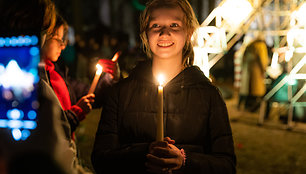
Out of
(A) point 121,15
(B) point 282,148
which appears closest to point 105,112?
(B) point 282,148

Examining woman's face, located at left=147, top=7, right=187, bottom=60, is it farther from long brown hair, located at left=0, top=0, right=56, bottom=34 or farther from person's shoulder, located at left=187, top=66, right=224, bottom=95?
long brown hair, located at left=0, top=0, right=56, bottom=34

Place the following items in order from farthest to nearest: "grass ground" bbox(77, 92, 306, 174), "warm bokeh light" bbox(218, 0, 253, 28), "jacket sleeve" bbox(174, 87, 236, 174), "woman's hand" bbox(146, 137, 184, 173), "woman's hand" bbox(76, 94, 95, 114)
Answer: "grass ground" bbox(77, 92, 306, 174), "warm bokeh light" bbox(218, 0, 253, 28), "woman's hand" bbox(76, 94, 95, 114), "jacket sleeve" bbox(174, 87, 236, 174), "woman's hand" bbox(146, 137, 184, 173)

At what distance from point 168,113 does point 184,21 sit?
0.56 metres

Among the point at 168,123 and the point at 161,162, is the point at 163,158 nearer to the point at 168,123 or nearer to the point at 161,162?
the point at 161,162

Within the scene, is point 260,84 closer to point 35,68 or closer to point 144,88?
point 144,88

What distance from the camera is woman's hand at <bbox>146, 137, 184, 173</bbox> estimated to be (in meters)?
1.09

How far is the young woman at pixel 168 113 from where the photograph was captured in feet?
4.25

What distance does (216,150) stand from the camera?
4.34ft

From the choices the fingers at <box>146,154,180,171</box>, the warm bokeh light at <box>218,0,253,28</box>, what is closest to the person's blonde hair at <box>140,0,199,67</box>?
the fingers at <box>146,154,180,171</box>

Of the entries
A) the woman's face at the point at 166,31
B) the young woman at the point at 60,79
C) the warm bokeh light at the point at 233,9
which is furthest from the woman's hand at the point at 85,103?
the warm bokeh light at the point at 233,9

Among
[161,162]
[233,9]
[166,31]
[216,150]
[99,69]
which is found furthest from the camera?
[233,9]

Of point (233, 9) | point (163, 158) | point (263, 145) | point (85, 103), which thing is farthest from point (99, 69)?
point (263, 145)

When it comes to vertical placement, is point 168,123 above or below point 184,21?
below

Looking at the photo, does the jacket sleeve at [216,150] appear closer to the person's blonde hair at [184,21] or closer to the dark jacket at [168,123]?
the dark jacket at [168,123]
